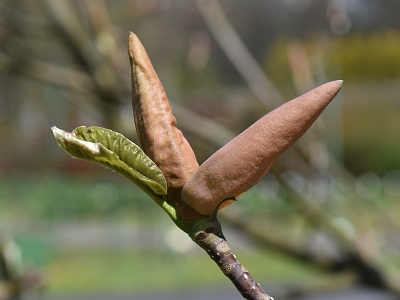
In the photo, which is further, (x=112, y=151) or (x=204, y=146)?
(x=204, y=146)

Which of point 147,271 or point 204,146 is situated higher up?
point 147,271

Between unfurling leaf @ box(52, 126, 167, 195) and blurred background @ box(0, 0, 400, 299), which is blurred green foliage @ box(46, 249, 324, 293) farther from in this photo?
unfurling leaf @ box(52, 126, 167, 195)

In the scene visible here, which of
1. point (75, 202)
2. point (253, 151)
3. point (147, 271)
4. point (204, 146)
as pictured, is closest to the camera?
point (253, 151)

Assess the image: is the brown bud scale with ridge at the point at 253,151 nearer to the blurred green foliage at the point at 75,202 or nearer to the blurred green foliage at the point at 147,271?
the blurred green foliage at the point at 147,271

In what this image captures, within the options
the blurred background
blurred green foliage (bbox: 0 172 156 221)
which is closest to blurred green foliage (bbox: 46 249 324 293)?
the blurred background

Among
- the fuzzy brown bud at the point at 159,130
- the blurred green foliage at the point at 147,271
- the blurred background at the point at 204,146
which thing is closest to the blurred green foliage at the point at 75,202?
the blurred background at the point at 204,146

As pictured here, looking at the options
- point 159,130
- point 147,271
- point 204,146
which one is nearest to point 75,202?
point 147,271

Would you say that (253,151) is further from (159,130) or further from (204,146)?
(204,146)
